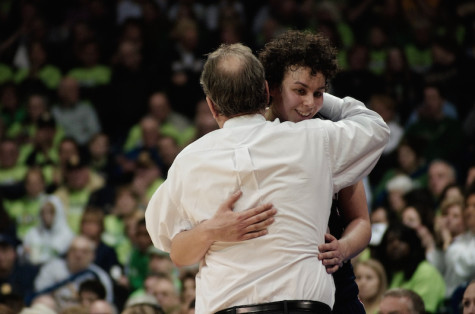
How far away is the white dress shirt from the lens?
256 centimetres

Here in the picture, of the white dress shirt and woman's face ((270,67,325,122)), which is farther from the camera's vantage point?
woman's face ((270,67,325,122))

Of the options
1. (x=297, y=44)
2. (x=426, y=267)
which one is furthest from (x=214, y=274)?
(x=426, y=267)

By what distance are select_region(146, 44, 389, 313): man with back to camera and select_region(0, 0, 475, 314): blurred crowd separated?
8.76 feet

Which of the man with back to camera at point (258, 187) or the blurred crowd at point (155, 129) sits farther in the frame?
the blurred crowd at point (155, 129)

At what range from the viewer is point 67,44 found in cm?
948

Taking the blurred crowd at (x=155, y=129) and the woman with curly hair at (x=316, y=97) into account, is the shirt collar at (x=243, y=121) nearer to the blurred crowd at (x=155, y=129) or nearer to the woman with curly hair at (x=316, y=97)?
the woman with curly hair at (x=316, y=97)

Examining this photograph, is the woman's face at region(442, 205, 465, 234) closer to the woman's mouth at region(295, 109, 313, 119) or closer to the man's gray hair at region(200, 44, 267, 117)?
the woman's mouth at region(295, 109, 313, 119)

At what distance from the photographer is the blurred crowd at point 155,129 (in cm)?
590

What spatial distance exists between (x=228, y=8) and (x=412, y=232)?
14.6ft

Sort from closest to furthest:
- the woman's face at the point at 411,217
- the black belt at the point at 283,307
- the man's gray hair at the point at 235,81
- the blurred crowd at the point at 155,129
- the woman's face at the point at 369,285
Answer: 1. the black belt at the point at 283,307
2. the man's gray hair at the point at 235,81
3. the woman's face at the point at 369,285
4. the blurred crowd at the point at 155,129
5. the woman's face at the point at 411,217

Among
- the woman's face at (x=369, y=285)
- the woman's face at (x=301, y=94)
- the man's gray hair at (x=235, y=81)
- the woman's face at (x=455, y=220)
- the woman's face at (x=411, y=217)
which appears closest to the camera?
the man's gray hair at (x=235, y=81)

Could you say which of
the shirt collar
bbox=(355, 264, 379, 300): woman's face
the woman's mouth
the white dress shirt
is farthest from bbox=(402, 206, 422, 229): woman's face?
the shirt collar

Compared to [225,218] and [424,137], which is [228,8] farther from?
[225,218]

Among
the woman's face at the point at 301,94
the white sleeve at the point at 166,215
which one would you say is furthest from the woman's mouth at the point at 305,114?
the white sleeve at the point at 166,215
